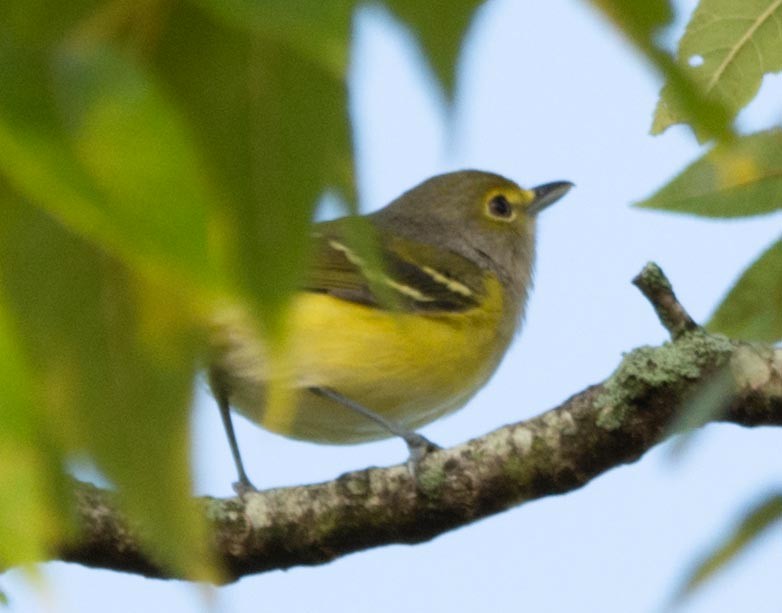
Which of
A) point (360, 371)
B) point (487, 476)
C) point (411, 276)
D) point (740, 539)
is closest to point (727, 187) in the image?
point (740, 539)

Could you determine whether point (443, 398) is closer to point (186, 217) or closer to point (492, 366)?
point (492, 366)

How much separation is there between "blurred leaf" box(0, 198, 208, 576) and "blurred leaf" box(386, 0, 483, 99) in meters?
0.33

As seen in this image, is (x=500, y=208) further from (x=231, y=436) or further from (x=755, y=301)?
(x=755, y=301)

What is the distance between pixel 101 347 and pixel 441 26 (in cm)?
51

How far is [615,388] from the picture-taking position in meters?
3.47

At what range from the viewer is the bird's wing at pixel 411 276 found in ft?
19.5

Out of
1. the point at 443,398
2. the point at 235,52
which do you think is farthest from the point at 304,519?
the point at 235,52

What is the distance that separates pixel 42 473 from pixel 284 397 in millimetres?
265

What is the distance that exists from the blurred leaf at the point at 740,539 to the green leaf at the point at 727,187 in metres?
0.95

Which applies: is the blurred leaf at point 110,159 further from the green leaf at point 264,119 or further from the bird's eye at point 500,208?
the bird's eye at point 500,208

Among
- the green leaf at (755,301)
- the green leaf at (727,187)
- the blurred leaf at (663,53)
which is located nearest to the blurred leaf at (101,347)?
the blurred leaf at (663,53)

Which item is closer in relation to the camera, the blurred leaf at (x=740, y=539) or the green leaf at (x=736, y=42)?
the blurred leaf at (x=740, y=539)

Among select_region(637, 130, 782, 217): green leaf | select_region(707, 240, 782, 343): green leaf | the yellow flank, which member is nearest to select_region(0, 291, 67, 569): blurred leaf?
select_region(637, 130, 782, 217): green leaf

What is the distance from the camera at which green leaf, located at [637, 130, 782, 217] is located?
229 centimetres
